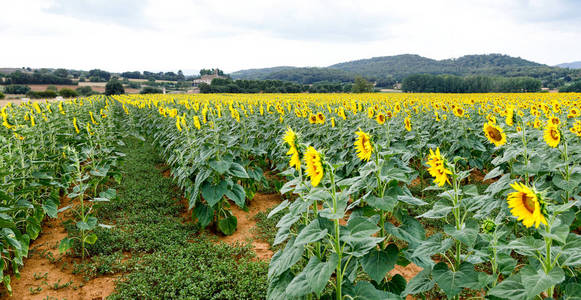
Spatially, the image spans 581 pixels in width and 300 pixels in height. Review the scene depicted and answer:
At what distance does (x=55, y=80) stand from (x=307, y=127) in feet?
194

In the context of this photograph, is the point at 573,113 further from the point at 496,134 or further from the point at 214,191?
the point at 214,191

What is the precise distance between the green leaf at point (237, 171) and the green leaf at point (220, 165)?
126mm

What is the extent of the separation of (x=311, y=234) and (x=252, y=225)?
12.3 feet

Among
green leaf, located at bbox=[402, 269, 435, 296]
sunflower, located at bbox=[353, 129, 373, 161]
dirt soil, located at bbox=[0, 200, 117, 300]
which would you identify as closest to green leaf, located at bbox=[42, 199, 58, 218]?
dirt soil, located at bbox=[0, 200, 117, 300]

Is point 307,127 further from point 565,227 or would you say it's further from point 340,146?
point 565,227

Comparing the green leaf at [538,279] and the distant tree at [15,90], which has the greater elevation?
the distant tree at [15,90]

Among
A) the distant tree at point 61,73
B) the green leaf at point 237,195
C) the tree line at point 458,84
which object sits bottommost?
the green leaf at point 237,195

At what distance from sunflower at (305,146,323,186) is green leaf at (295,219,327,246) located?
270 millimetres

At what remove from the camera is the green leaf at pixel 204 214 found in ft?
15.0

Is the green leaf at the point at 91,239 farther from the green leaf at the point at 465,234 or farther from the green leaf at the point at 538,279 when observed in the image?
the green leaf at the point at 538,279

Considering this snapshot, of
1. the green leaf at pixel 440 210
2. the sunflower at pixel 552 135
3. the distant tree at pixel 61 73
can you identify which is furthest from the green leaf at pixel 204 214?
the distant tree at pixel 61 73

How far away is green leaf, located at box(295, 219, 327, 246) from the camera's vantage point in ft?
5.45

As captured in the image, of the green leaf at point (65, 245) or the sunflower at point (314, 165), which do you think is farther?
the green leaf at point (65, 245)

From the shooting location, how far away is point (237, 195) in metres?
4.54
